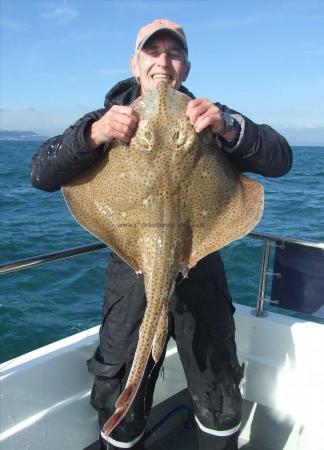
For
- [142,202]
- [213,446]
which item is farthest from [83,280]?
[142,202]

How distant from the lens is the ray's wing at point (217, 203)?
95.3 inches

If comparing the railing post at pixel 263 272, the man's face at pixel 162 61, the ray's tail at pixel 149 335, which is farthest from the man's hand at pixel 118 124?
the railing post at pixel 263 272

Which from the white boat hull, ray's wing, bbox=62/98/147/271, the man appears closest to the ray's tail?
ray's wing, bbox=62/98/147/271

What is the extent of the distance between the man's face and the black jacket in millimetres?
175

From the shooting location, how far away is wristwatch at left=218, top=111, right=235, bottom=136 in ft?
7.74

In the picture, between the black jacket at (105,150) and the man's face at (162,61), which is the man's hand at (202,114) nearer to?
the black jacket at (105,150)

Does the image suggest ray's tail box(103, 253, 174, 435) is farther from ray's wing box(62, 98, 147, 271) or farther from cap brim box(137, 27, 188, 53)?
cap brim box(137, 27, 188, 53)

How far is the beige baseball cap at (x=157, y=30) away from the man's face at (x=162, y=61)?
1.0 inches

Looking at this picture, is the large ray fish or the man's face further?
the man's face

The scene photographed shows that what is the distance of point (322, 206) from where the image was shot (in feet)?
59.5

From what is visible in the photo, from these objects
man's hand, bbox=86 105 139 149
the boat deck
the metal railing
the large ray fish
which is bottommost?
the boat deck

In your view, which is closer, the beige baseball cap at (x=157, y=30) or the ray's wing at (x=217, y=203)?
the ray's wing at (x=217, y=203)

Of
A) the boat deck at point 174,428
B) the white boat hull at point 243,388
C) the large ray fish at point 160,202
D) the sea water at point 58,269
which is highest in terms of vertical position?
the large ray fish at point 160,202

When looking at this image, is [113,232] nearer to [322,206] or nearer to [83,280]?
[83,280]
